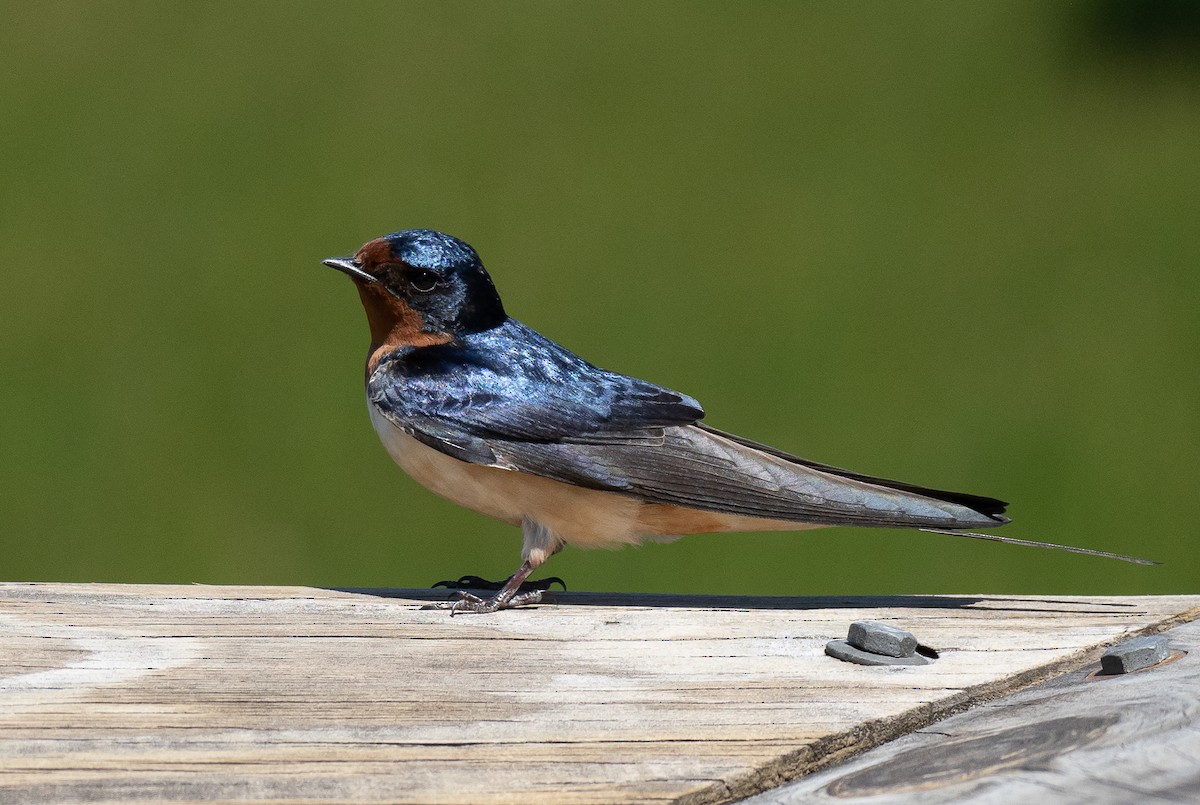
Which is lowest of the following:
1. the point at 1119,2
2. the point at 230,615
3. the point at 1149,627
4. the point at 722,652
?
the point at 230,615

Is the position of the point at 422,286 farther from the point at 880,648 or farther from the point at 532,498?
the point at 880,648

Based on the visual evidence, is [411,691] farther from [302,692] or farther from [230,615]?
[230,615]

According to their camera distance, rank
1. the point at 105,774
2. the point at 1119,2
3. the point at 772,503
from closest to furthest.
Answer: the point at 105,774
the point at 772,503
the point at 1119,2

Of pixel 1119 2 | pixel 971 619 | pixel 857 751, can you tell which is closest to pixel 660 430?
pixel 971 619

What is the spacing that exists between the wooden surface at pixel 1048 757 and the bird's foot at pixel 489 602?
3.49 ft

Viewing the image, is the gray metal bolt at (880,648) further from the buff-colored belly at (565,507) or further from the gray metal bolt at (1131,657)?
the buff-colored belly at (565,507)

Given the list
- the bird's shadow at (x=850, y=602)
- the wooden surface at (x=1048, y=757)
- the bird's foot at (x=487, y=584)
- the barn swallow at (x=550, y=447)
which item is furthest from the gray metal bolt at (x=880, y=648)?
the bird's foot at (x=487, y=584)

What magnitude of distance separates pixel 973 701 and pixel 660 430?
1.18 meters

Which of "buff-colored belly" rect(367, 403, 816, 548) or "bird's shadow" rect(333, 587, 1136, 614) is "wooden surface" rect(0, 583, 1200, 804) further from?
"buff-colored belly" rect(367, 403, 816, 548)

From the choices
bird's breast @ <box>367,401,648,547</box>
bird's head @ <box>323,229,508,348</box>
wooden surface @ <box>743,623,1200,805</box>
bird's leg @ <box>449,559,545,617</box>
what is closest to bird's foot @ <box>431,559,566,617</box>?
bird's leg @ <box>449,559,545,617</box>

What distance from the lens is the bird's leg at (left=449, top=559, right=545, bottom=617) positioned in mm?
2986

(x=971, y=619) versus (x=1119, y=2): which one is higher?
(x=1119, y=2)

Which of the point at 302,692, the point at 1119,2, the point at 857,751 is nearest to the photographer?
the point at 857,751

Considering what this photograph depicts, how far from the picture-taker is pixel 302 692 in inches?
86.7
